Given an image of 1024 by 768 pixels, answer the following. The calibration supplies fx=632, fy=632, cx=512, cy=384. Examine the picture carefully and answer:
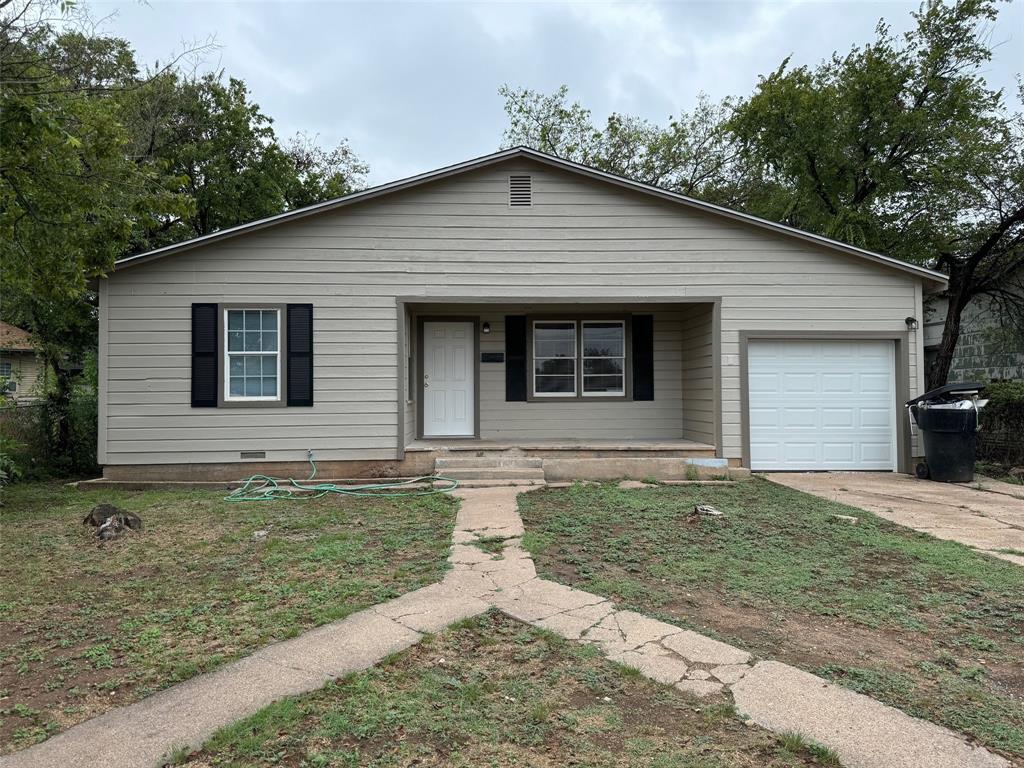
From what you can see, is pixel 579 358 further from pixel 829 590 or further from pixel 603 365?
pixel 829 590

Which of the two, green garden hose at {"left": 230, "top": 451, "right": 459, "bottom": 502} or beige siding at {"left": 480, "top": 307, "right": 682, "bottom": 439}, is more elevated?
beige siding at {"left": 480, "top": 307, "right": 682, "bottom": 439}

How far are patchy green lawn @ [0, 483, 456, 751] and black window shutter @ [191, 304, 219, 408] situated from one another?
1945 mm

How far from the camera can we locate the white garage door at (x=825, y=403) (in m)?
9.43

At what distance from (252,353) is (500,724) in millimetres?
7550

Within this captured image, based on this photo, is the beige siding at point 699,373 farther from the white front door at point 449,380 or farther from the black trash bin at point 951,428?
the white front door at point 449,380

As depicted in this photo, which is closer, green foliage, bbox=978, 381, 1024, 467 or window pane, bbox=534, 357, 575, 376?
green foliage, bbox=978, 381, 1024, 467

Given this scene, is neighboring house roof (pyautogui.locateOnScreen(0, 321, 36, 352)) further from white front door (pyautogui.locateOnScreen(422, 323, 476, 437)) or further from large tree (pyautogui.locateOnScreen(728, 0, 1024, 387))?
large tree (pyautogui.locateOnScreen(728, 0, 1024, 387))

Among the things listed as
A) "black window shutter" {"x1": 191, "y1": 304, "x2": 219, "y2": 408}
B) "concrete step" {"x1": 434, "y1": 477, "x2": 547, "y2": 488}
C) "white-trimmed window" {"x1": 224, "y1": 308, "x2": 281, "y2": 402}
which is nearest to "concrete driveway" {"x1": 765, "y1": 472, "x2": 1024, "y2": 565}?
"concrete step" {"x1": 434, "y1": 477, "x2": 547, "y2": 488}

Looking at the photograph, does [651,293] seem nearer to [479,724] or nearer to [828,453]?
[828,453]

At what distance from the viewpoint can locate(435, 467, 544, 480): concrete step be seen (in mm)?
8695

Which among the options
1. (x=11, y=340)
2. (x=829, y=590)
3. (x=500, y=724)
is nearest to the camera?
(x=500, y=724)

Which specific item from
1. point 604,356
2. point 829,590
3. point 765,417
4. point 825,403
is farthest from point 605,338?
point 829,590

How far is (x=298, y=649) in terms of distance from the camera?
3143mm

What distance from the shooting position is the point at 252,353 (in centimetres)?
888
